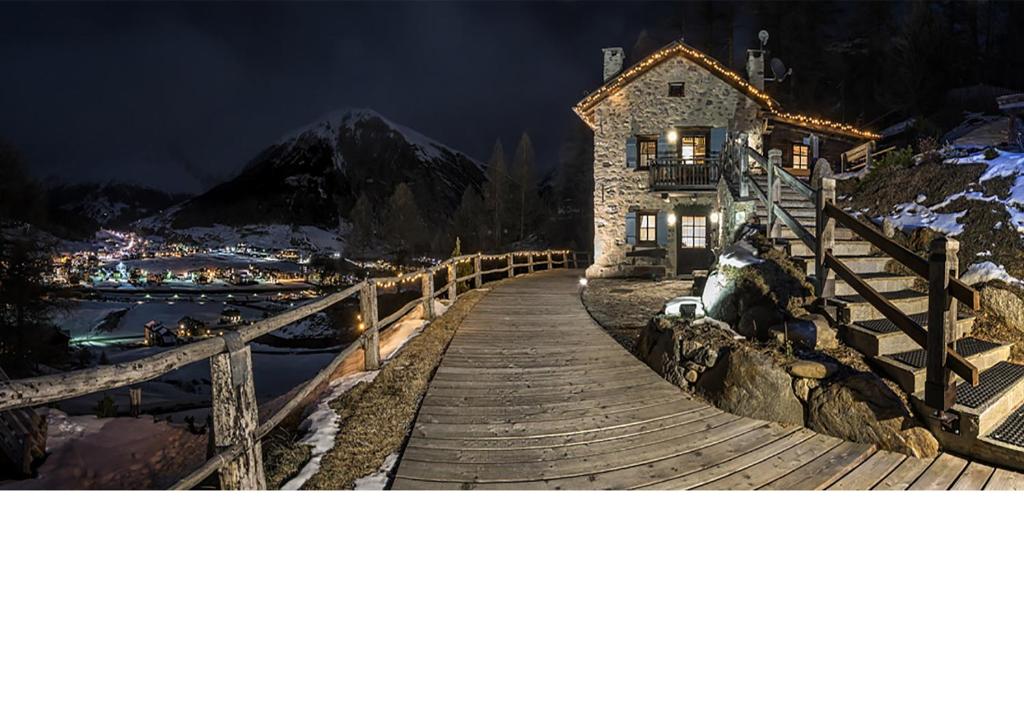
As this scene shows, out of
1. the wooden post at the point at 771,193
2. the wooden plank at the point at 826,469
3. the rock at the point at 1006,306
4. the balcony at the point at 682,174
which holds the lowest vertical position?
the wooden plank at the point at 826,469

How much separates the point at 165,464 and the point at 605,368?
724 centimetres

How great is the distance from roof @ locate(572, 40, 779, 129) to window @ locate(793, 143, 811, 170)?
3.07m

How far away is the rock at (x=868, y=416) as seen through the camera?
3.43 m

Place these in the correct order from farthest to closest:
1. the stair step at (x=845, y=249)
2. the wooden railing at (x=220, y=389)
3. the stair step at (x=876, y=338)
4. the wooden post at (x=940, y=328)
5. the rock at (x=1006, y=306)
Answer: the stair step at (x=845, y=249), the rock at (x=1006, y=306), the stair step at (x=876, y=338), the wooden post at (x=940, y=328), the wooden railing at (x=220, y=389)

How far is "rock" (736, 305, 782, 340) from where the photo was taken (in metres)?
4.84

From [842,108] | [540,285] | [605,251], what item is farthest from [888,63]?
[540,285]

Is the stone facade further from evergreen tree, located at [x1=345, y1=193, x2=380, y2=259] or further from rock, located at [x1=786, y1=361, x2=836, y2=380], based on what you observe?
evergreen tree, located at [x1=345, y1=193, x2=380, y2=259]

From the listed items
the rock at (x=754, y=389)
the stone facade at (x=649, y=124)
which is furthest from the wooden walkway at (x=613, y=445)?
the stone facade at (x=649, y=124)

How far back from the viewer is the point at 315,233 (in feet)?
559

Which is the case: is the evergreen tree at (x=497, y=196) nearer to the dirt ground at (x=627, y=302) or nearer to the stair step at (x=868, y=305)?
the dirt ground at (x=627, y=302)

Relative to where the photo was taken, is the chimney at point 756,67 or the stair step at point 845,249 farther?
the chimney at point 756,67

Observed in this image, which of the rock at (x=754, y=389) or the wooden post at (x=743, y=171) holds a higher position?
the wooden post at (x=743, y=171)

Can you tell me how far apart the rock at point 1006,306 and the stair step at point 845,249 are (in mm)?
1276
